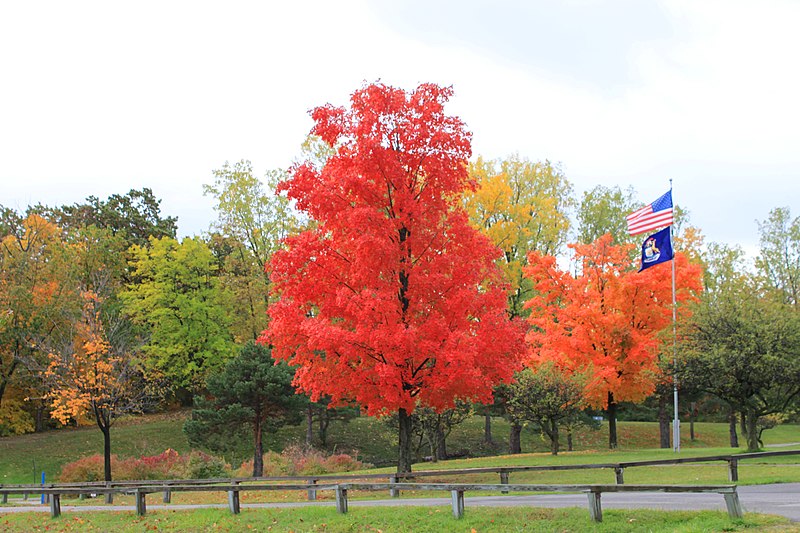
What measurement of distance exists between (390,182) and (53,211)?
152 feet

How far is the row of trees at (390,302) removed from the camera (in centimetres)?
2075

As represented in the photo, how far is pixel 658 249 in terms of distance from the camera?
1276 inches

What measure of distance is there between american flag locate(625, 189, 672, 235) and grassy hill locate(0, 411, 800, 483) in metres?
12.1

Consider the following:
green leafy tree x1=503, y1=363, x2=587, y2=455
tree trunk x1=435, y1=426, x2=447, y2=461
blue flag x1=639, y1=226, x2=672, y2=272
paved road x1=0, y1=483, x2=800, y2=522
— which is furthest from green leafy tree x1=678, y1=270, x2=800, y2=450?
tree trunk x1=435, y1=426, x2=447, y2=461

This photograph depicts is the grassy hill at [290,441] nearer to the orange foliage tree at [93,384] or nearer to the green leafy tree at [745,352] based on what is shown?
the orange foliage tree at [93,384]

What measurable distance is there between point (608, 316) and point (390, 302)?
16.5 meters

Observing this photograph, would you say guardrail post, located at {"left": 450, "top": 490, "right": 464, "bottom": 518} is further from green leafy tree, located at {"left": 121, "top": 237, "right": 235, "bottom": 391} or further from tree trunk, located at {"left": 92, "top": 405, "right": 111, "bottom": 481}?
green leafy tree, located at {"left": 121, "top": 237, "right": 235, "bottom": 391}

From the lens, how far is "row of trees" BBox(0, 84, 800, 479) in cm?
2075

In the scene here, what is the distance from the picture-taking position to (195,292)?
49000mm

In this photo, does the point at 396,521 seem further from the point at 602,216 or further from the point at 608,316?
the point at 602,216

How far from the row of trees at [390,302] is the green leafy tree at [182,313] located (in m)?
0.20

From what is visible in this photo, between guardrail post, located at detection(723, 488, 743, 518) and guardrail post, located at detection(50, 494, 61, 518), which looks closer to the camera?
guardrail post, located at detection(723, 488, 743, 518)

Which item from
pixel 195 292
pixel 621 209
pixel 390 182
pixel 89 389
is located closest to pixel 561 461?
pixel 390 182

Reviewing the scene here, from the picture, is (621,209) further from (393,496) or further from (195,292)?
(393,496)
